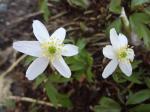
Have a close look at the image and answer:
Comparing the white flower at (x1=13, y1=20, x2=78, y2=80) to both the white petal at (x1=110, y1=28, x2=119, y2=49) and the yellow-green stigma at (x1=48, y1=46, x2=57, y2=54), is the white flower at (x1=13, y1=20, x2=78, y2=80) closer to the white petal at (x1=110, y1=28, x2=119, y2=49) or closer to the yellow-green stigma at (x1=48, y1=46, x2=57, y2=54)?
the yellow-green stigma at (x1=48, y1=46, x2=57, y2=54)

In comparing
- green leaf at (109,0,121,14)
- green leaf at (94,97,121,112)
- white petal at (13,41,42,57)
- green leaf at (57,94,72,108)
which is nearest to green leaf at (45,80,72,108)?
green leaf at (57,94,72,108)

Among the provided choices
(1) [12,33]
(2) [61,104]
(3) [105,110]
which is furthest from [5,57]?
(3) [105,110]

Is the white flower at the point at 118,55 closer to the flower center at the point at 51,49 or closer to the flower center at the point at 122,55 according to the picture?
→ the flower center at the point at 122,55

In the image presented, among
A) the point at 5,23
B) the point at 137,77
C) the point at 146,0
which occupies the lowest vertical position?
the point at 137,77

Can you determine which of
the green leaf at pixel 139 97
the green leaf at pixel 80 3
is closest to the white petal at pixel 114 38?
the green leaf at pixel 139 97

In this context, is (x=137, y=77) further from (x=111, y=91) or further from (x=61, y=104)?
(x=61, y=104)
